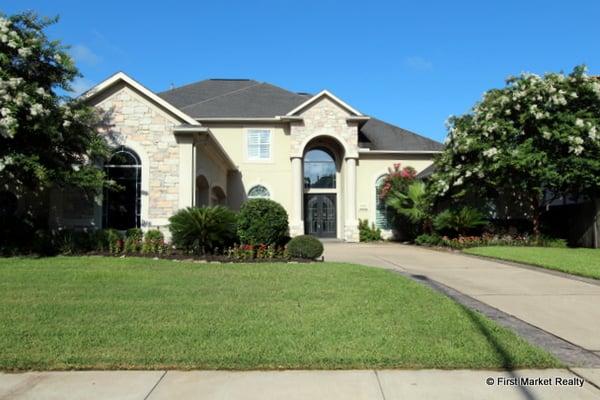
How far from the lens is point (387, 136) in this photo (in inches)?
1092

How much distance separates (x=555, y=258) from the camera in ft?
45.7

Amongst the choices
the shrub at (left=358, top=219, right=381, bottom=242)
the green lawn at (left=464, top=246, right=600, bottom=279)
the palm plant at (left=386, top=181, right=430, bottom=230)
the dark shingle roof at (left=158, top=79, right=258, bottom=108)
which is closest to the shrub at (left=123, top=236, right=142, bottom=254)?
the green lawn at (left=464, top=246, right=600, bottom=279)

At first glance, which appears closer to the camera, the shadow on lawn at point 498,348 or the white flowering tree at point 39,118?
the shadow on lawn at point 498,348

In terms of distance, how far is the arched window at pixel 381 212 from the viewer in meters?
25.9

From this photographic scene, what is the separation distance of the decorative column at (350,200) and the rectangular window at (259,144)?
14.0ft

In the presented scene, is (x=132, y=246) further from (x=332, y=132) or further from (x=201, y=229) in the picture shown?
(x=332, y=132)

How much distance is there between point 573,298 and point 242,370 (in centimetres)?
646

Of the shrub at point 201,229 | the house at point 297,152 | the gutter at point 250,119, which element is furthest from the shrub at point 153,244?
the gutter at point 250,119

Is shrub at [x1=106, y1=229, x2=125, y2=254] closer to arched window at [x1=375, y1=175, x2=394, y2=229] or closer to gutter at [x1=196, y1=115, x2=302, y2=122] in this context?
gutter at [x1=196, y1=115, x2=302, y2=122]

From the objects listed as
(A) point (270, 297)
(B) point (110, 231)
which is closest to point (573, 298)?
(A) point (270, 297)

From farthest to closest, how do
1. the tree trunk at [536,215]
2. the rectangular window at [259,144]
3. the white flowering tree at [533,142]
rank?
the rectangular window at [259,144]
the tree trunk at [536,215]
the white flowering tree at [533,142]

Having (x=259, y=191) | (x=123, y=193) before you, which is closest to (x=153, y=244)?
(x=123, y=193)

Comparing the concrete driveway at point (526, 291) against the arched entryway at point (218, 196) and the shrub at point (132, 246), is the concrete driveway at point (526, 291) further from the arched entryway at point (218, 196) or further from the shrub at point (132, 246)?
the arched entryway at point (218, 196)

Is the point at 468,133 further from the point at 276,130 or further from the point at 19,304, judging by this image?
the point at 19,304
